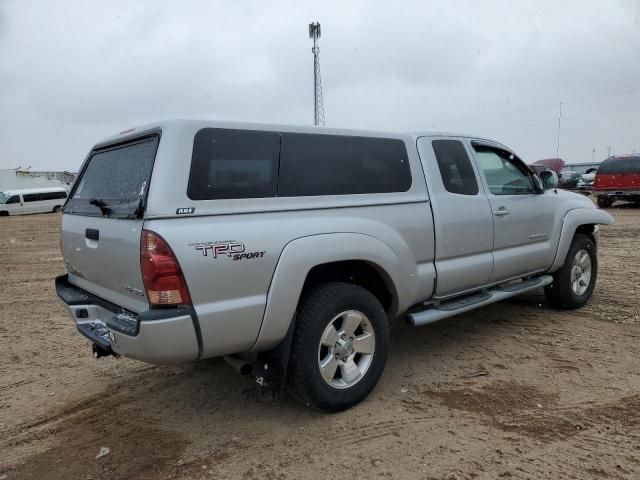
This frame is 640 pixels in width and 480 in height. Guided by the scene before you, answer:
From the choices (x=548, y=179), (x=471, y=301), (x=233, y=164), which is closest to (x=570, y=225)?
(x=548, y=179)

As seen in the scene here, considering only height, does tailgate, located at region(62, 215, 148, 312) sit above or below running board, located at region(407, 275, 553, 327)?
above

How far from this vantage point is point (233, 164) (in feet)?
9.59

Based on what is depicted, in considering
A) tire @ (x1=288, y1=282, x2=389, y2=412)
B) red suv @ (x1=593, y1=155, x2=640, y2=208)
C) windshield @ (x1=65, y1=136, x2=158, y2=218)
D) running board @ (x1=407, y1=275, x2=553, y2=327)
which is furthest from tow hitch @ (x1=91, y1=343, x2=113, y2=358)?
red suv @ (x1=593, y1=155, x2=640, y2=208)

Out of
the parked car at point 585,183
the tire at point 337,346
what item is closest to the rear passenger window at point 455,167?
the tire at point 337,346

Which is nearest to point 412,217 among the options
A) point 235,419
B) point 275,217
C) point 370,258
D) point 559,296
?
point 370,258

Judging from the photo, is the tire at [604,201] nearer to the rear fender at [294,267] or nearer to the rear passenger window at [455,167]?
the rear passenger window at [455,167]

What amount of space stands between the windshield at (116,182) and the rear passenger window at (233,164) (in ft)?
0.89

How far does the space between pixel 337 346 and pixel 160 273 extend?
4.27 feet

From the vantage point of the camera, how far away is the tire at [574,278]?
5.37m

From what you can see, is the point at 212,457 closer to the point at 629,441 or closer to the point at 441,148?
the point at 629,441

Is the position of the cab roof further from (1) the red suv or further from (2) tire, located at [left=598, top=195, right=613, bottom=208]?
(2) tire, located at [left=598, top=195, right=613, bottom=208]

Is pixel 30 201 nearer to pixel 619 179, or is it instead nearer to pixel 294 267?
pixel 619 179

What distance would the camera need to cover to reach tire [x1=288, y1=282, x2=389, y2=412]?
120 inches

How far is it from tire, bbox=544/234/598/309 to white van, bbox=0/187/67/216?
30.2 meters
